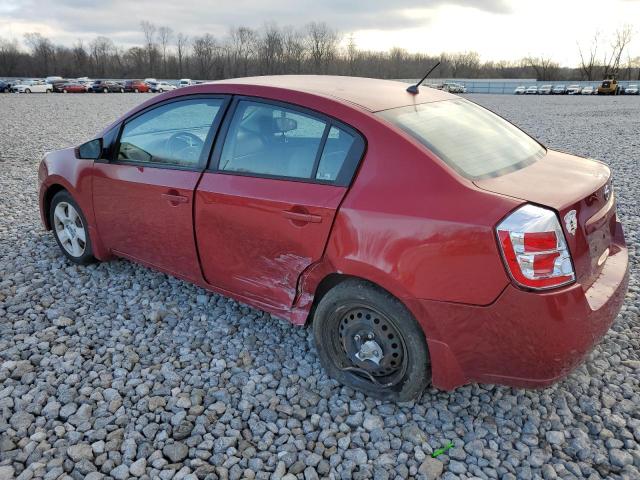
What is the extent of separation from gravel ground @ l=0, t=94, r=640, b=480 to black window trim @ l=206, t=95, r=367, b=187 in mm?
1147

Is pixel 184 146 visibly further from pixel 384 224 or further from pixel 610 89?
pixel 610 89

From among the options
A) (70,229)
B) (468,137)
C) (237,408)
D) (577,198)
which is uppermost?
(468,137)

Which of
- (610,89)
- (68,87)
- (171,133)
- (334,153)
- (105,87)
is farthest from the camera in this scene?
(105,87)

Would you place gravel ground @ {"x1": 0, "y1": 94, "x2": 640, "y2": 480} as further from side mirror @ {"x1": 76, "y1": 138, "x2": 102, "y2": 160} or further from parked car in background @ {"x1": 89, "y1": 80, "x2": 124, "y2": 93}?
parked car in background @ {"x1": 89, "y1": 80, "x2": 124, "y2": 93}

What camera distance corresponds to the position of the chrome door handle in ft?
8.63

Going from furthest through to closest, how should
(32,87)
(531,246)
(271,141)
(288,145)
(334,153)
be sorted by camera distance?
(32,87) < (271,141) < (288,145) < (334,153) < (531,246)

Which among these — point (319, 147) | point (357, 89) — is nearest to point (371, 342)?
point (319, 147)

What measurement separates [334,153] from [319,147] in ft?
0.40

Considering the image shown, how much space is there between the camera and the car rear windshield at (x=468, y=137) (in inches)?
101

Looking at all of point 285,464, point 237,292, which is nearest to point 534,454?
point 285,464

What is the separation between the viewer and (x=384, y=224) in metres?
2.41

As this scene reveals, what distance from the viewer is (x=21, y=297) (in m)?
3.95

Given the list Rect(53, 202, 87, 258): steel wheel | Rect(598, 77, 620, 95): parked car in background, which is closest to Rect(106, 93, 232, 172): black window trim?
Rect(53, 202, 87, 258): steel wheel

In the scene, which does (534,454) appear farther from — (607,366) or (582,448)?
(607,366)
